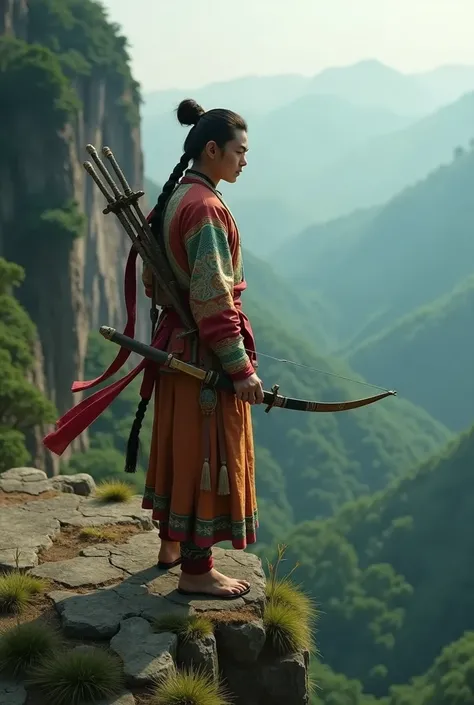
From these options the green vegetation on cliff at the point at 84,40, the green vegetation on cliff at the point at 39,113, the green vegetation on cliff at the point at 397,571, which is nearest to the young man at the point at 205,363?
the green vegetation on cliff at the point at 39,113

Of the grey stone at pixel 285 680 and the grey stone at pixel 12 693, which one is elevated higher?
the grey stone at pixel 12 693

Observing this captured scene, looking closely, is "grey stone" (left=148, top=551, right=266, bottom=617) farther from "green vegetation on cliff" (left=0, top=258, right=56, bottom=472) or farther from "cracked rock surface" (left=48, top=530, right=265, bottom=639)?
"green vegetation on cliff" (left=0, top=258, right=56, bottom=472)

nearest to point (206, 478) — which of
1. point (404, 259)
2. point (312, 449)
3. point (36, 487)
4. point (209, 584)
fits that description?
point (209, 584)

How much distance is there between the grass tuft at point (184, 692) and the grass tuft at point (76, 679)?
0.20m

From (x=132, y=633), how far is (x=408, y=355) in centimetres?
10573

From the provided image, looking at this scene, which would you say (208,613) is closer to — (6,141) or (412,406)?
(6,141)

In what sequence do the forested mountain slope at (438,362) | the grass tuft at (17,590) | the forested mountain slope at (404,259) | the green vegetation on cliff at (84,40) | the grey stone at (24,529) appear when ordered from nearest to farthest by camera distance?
the grass tuft at (17,590), the grey stone at (24,529), the green vegetation on cliff at (84,40), the forested mountain slope at (438,362), the forested mountain slope at (404,259)

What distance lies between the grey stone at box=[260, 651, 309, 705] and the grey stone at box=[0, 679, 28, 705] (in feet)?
4.60

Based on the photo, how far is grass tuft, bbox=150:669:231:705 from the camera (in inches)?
151

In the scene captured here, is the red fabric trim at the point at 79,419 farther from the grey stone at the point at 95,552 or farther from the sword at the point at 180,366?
the grey stone at the point at 95,552

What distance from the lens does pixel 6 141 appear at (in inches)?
1241

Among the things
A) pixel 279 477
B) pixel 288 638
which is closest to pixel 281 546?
pixel 288 638

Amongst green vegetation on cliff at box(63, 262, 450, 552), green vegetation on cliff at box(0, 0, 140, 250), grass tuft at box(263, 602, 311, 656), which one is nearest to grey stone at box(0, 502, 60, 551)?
grass tuft at box(263, 602, 311, 656)

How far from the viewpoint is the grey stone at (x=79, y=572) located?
4.94 m
